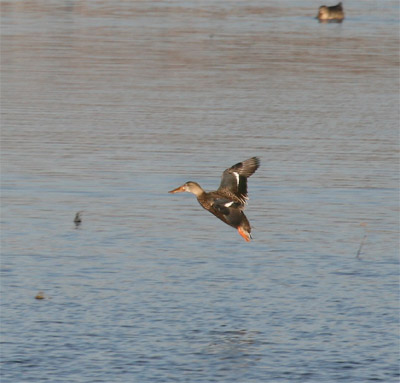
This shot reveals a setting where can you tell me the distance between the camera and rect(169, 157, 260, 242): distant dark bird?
47.4 ft

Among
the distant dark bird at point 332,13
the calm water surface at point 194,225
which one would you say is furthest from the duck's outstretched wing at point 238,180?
the distant dark bird at point 332,13

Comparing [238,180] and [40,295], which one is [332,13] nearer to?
[238,180]

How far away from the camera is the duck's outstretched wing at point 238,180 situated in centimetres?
1484

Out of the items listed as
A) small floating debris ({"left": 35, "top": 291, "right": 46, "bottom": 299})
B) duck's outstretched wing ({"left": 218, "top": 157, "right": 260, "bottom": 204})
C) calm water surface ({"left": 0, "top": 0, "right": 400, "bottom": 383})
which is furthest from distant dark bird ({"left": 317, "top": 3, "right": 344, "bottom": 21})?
small floating debris ({"left": 35, "top": 291, "right": 46, "bottom": 299})

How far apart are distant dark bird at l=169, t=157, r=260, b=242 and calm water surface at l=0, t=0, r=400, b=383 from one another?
1332mm

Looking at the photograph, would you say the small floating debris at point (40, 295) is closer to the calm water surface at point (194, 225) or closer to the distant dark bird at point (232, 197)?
the calm water surface at point (194, 225)

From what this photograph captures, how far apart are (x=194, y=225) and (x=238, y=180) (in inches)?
209

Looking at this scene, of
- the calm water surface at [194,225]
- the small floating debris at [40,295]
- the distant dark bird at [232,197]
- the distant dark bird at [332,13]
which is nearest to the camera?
the calm water surface at [194,225]

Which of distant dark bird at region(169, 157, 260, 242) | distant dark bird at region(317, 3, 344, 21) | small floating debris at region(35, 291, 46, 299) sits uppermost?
distant dark bird at region(317, 3, 344, 21)

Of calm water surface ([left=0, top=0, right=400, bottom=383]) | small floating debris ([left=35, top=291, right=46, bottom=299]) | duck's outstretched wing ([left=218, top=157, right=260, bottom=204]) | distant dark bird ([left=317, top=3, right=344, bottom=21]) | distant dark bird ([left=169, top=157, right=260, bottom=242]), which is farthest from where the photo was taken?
distant dark bird ([left=317, top=3, right=344, bottom=21])

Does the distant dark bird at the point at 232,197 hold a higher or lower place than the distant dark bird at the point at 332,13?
lower

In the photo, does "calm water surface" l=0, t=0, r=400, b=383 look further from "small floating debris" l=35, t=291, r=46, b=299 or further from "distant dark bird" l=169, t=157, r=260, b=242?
"distant dark bird" l=169, t=157, r=260, b=242

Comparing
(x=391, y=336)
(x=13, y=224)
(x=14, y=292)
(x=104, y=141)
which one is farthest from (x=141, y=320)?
(x=104, y=141)

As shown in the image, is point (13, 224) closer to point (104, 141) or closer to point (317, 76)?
point (104, 141)
